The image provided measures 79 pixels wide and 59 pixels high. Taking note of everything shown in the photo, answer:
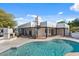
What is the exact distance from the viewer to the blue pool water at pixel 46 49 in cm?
434

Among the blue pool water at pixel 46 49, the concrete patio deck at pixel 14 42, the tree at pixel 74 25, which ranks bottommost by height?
the blue pool water at pixel 46 49

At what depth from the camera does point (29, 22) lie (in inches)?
174

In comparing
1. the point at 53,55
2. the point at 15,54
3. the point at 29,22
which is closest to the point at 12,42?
the point at 15,54

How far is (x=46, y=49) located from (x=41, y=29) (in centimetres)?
41

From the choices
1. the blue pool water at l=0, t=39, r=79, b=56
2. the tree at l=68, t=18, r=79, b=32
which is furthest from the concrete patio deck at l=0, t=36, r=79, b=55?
the tree at l=68, t=18, r=79, b=32

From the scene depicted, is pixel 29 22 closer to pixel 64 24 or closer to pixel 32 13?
pixel 32 13

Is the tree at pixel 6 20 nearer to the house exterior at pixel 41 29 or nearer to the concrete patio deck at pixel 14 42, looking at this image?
the house exterior at pixel 41 29

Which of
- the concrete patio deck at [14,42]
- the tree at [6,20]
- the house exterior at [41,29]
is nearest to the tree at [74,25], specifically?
the house exterior at [41,29]

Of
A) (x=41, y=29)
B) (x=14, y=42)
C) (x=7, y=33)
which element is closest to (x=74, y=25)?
(x=41, y=29)

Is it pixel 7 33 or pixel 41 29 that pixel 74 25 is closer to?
pixel 41 29

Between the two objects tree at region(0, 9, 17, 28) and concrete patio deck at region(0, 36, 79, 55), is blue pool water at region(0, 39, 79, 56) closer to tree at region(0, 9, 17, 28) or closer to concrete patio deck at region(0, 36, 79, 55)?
concrete patio deck at region(0, 36, 79, 55)

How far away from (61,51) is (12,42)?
98cm

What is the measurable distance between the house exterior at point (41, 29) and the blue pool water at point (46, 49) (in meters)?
0.16

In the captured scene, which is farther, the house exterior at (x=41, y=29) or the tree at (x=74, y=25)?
the house exterior at (x=41, y=29)
